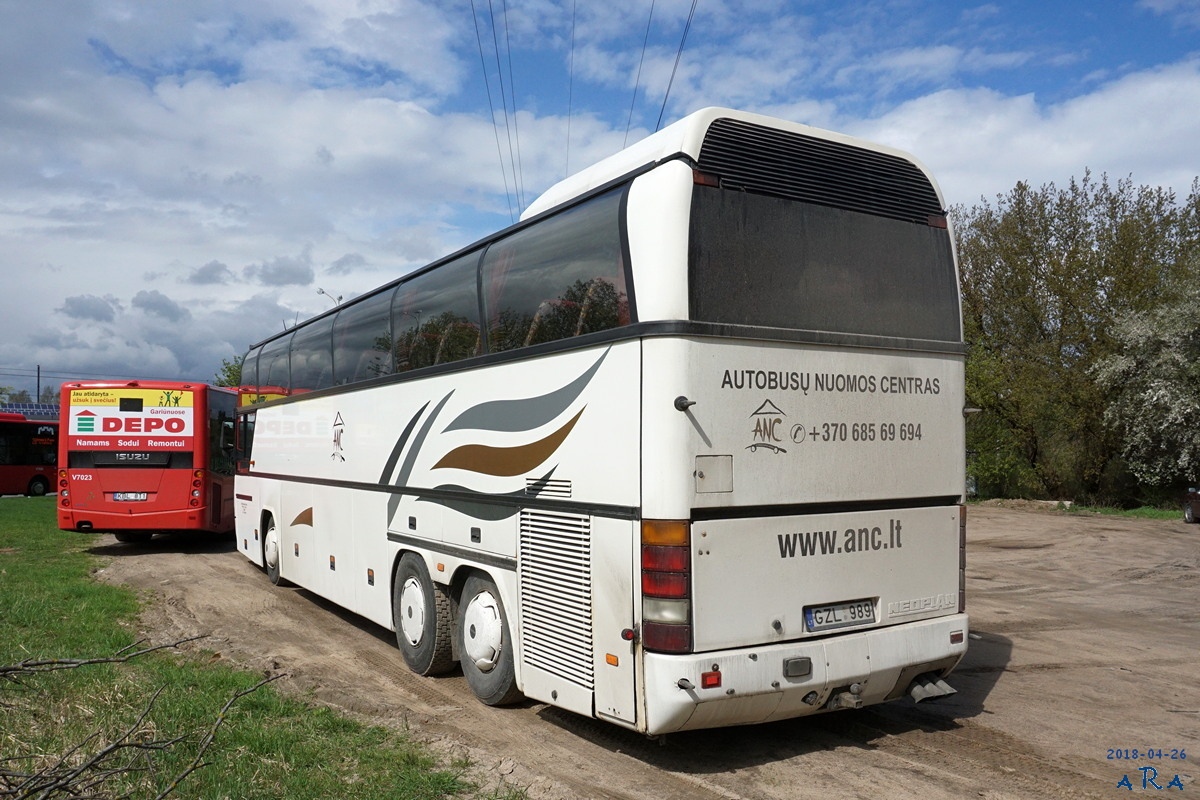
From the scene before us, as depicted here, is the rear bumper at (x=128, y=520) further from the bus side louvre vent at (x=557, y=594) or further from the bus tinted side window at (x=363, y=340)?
the bus side louvre vent at (x=557, y=594)

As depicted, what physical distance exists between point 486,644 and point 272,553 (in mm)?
7159

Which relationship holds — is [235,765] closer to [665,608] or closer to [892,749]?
[665,608]

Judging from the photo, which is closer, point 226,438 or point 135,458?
point 135,458

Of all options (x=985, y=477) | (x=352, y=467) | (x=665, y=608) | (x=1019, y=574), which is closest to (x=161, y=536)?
(x=352, y=467)

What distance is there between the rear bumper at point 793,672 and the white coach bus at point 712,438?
16 mm

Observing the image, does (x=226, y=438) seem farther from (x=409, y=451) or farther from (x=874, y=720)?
(x=874, y=720)

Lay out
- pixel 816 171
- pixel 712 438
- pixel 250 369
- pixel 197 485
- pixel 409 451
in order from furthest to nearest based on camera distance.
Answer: pixel 197 485, pixel 250 369, pixel 409 451, pixel 816 171, pixel 712 438

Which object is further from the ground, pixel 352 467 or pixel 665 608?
pixel 352 467

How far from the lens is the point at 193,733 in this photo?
5039 mm

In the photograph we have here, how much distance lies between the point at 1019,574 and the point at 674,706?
470 inches

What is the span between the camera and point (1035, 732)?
20.2 ft

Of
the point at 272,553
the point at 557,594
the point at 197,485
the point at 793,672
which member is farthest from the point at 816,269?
the point at 197,485

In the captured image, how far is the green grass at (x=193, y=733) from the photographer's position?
4.84 m

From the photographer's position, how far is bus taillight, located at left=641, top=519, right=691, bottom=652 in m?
5.11
